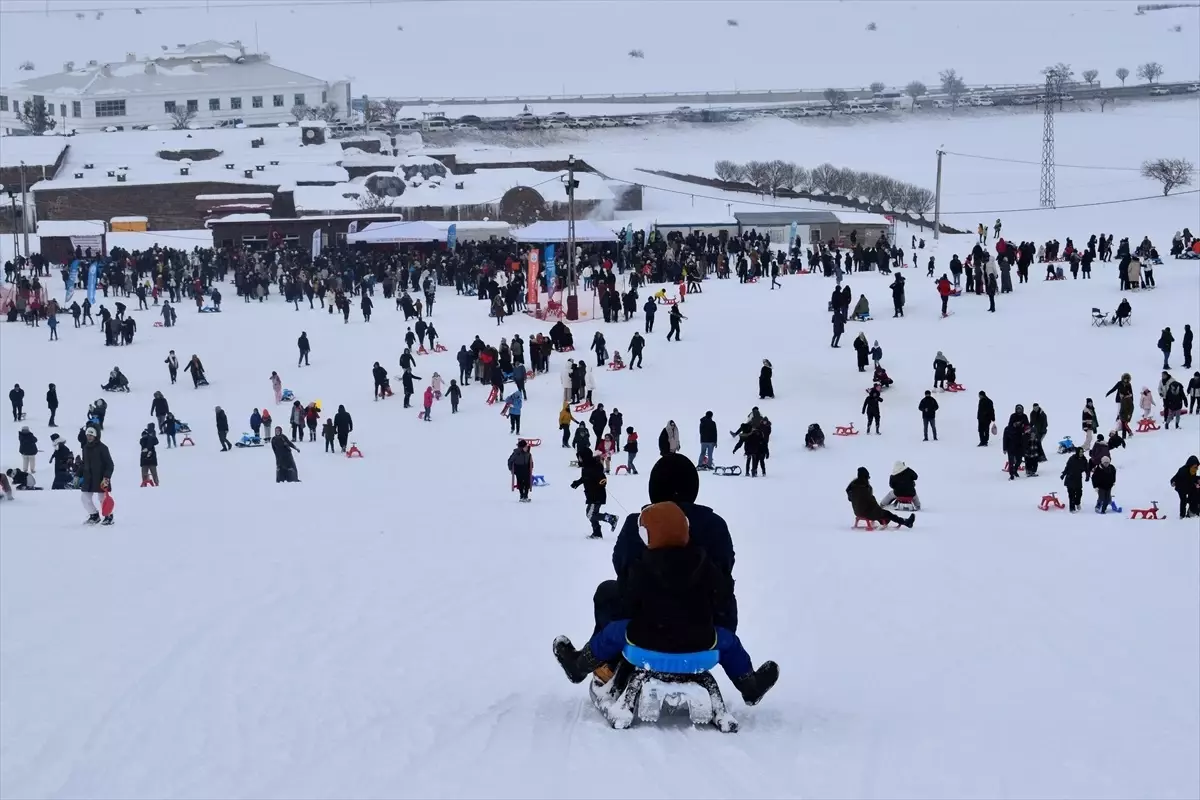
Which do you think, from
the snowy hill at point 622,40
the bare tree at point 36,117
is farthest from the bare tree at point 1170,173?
the snowy hill at point 622,40

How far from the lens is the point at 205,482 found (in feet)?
63.5

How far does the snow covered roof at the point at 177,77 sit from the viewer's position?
8862 centimetres

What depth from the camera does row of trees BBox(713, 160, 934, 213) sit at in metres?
63.8

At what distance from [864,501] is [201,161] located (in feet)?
176

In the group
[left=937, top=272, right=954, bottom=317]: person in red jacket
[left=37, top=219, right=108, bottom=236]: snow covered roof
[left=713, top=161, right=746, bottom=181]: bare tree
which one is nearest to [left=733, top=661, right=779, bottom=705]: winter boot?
[left=937, top=272, right=954, bottom=317]: person in red jacket

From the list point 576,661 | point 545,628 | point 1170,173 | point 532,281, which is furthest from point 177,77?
point 576,661

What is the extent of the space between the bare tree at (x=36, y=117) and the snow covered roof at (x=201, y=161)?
16.4 metres

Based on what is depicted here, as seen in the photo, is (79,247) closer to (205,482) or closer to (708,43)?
(205,482)

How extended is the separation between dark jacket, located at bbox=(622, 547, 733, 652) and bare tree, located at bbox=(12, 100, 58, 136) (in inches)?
3236

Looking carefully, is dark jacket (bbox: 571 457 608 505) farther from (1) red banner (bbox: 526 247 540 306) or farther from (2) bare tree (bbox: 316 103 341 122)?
(2) bare tree (bbox: 316 103 341 122)

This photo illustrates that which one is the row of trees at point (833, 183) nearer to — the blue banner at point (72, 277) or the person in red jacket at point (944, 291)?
the blue banner at point (72, 277)

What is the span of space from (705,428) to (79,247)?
31030mm

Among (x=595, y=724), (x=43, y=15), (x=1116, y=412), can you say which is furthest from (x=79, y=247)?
(x=43, y=15)

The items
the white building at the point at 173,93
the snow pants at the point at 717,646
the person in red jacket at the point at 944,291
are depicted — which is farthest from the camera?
the white building at the point at 173,93
